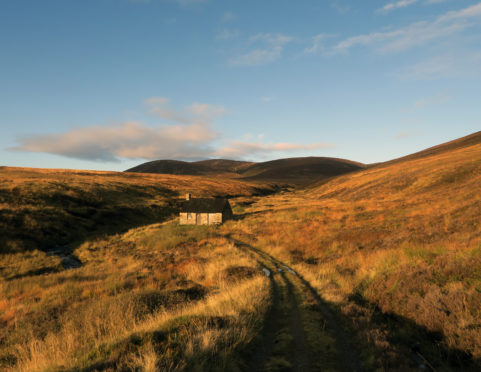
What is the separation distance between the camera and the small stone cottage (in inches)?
1665

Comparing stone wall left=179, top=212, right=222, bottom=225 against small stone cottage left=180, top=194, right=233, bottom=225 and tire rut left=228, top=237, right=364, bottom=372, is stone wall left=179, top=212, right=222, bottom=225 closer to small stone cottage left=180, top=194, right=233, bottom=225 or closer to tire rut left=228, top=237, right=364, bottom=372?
small stone cottage left=180, top=194, right=233, bottom=225

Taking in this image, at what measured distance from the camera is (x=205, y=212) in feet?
140

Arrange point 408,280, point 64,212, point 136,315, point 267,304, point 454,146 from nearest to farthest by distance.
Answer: point 267,304, point 136,315, point 408,280, point 64,212, point 454,146

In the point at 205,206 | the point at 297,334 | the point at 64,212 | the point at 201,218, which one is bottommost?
the point at 201,218

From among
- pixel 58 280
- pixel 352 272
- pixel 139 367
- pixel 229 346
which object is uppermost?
pixel 139 367

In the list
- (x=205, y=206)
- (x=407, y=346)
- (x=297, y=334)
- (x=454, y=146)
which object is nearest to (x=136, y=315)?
(x=297, y=334)

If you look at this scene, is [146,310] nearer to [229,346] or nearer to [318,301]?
[229,346]

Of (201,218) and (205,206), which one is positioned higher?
(205,206)

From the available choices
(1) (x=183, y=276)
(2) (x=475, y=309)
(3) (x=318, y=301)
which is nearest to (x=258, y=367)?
(3) (x=318, y=301)

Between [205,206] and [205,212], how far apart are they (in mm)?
1118

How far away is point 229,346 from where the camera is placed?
633 cm

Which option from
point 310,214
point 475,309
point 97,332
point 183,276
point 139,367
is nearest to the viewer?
point 139,367

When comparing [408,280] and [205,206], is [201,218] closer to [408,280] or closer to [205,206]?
[205,206]

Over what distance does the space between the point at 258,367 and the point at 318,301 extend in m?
4.98
